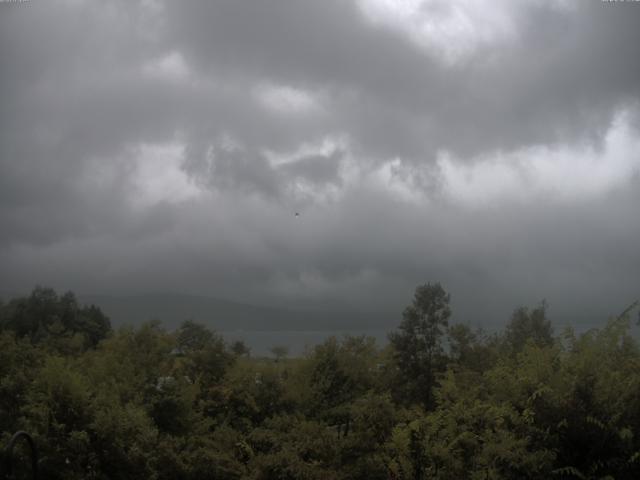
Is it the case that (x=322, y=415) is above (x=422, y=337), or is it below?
below

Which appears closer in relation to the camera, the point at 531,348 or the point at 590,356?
the point at 590,356

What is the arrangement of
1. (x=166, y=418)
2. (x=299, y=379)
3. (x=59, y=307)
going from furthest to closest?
(x=59, y=307)
(x=299, y=379)
(x=166, y=418)

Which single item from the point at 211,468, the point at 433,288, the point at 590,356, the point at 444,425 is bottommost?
the point at 211,468

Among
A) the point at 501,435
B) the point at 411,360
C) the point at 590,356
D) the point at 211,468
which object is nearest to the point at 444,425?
the point at 501,435

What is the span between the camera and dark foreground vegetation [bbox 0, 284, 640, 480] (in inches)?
411

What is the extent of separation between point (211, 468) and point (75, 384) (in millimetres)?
4441

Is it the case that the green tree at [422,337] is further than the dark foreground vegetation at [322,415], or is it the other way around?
the green tree at [422,337]

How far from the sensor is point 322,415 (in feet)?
70.4

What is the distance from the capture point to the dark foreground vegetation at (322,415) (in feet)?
34.3

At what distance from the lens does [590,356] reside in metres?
11.0

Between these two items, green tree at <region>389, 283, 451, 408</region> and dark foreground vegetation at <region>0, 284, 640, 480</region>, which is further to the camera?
green tree at <region>389, 283, 451, 408</region>

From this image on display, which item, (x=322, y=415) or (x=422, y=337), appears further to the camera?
(x=422, y=337)

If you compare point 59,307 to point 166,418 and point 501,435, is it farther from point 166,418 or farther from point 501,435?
point 501,435

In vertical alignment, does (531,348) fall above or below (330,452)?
above
